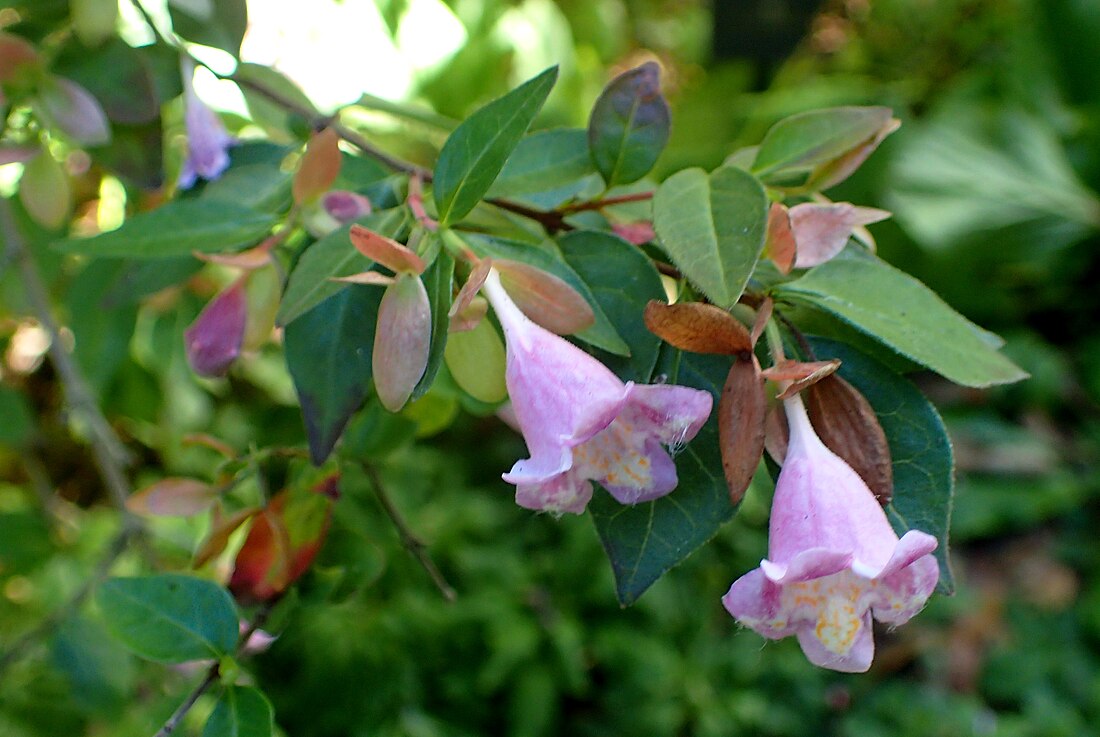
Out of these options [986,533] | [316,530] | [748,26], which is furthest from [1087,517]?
[316,530]

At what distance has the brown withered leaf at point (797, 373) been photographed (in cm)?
35

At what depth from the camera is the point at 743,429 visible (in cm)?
37

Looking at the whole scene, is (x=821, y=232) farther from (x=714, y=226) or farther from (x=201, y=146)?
(x=201, y=146)

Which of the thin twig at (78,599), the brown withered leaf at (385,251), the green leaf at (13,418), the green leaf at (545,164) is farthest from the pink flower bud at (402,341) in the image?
the green leaf at (13,418)

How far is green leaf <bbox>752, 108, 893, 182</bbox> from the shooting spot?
0.45 m

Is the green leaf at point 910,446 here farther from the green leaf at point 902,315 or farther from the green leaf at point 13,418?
the green leaf at point 13,418

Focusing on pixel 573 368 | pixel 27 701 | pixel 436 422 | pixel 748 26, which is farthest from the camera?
pixel 748 26

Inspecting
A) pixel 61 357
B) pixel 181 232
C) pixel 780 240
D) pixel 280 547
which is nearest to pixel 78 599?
pixel 61 357

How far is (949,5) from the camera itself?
9.27ft

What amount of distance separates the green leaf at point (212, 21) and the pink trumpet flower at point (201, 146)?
0.9 inches

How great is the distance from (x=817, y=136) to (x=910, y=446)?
16 centimetres

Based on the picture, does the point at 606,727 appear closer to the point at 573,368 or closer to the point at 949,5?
the point at 573,368

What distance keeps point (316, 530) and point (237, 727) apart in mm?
151

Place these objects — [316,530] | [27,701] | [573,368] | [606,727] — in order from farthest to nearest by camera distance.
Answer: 1. [606,727]
2. [27,701]
3. [316,530]
4. [573,368]
